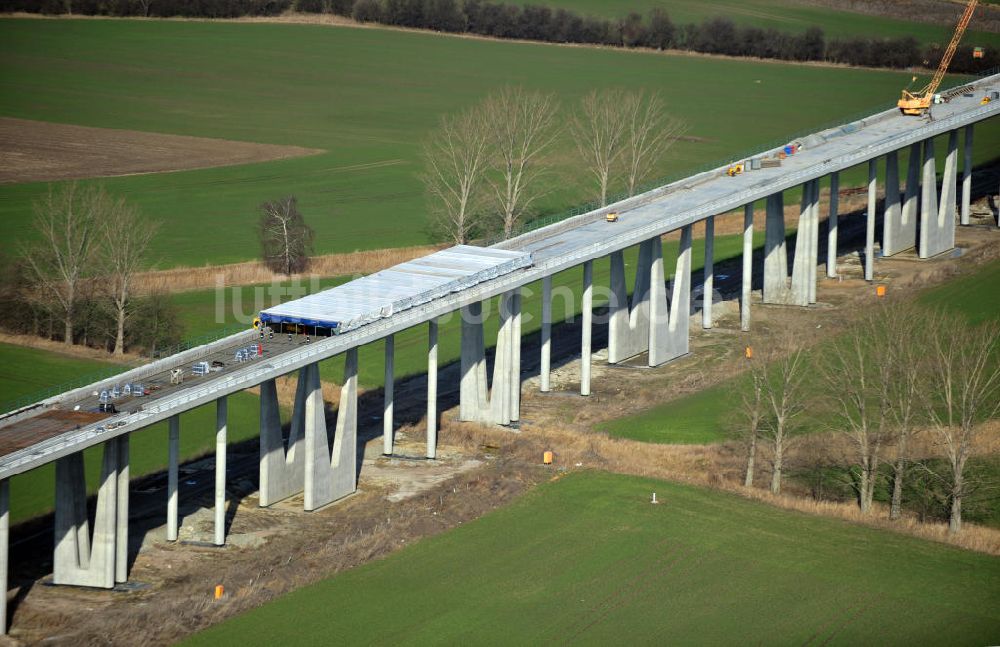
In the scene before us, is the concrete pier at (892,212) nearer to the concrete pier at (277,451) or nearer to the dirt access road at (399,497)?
the dirt access road at (399,497)

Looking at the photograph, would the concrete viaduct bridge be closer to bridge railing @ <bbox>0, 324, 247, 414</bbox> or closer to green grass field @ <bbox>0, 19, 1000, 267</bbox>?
bridge railing @ <bbox>0, 324, 247, 414</bbox>

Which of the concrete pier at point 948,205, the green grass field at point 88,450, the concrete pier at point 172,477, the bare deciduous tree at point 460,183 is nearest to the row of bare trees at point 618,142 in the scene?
the bare deciduous tree at point 460,183

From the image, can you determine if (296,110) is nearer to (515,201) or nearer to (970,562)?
(515,201)

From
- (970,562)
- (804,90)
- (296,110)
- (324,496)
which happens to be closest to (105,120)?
(296,110)

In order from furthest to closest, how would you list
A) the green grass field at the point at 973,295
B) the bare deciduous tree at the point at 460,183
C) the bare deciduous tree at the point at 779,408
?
1. the bare deciduous tree at the point at 460,183
2. the green grass field at the point at 973,295
3. the bare deciduous tree at the point at 779,408

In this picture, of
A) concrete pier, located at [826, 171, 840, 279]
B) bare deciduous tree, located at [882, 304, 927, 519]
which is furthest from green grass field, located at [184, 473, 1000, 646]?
concrete pier, located at [826, 171, 840, 279]

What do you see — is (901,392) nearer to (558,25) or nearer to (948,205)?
(948,205)
